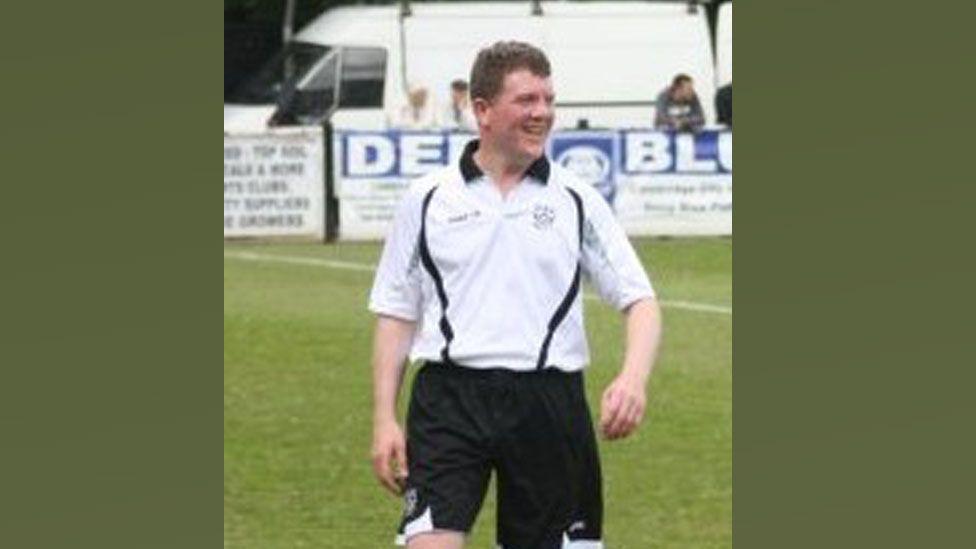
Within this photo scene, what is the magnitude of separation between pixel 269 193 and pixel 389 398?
25.8 meters

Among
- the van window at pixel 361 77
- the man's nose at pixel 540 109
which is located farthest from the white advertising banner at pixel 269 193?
the man's nose at pixel 540 109

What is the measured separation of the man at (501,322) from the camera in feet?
31.9

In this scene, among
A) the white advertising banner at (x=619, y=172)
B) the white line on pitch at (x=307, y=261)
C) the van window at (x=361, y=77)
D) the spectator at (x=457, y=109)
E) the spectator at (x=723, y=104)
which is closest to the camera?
the white line on pitch at (x=307, y=261)

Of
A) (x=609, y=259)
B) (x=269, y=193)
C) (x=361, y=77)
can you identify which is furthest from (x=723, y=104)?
(x=609, y=259)

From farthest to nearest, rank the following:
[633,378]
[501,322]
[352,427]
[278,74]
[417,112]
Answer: [278,74], [417,112], [352,427], [501,322], [633,378]

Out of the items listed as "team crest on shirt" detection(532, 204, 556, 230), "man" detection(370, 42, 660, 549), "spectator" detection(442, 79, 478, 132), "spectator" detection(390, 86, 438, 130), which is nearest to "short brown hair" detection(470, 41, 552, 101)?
"man" detection(370, 42, 660, 549)

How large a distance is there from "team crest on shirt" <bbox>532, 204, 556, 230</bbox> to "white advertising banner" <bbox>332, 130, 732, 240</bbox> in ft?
85.1

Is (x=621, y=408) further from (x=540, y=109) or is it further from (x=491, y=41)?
(x=491, y=41)

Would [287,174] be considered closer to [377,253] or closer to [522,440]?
[377,253]

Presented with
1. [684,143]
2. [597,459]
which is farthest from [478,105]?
[684,143]

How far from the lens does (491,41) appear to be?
41.7 metres

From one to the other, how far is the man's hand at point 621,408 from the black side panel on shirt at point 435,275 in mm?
659

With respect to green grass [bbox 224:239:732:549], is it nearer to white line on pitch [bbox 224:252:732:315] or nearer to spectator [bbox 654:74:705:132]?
white line on pitch [bbox 224:252:732:315]

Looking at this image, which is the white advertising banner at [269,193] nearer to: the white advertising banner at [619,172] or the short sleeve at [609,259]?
the white advertising banner at [619,172]
